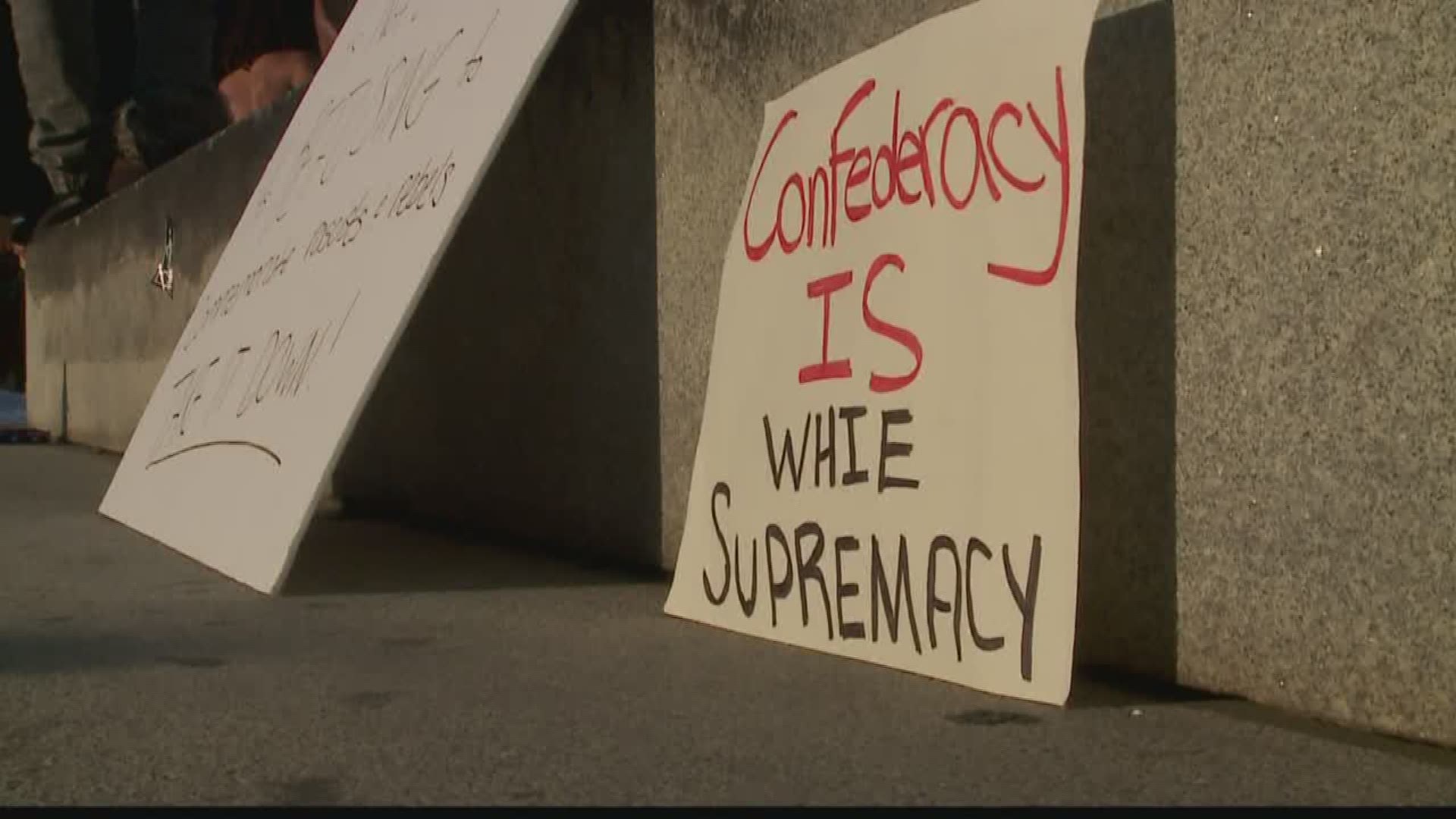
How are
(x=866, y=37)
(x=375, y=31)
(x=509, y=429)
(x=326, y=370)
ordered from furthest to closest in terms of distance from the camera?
(x=375, y=31)
(x=509, y=429)
(x=326, y=370)
(x=866, y=37)

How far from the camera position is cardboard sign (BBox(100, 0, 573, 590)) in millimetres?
1782

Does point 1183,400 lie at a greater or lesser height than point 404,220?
lesser

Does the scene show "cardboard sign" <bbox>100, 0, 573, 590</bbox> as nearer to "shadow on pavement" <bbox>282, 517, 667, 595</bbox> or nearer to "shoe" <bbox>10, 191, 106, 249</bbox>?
"shadow on pavement" <bbox>282, 517, 667, 595</bbox>

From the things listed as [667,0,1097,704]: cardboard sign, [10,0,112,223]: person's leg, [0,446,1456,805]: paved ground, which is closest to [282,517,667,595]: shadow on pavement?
[0,446,1456,805]: paved ground

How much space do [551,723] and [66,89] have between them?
4.85 metres

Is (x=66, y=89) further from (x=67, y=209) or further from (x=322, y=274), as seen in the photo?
(x=322, y=274)

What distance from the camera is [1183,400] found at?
1.21 metres

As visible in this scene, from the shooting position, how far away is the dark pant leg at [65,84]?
5.36 meters

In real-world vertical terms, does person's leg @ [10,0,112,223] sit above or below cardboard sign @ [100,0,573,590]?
above

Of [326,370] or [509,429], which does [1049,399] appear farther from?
[509,429]

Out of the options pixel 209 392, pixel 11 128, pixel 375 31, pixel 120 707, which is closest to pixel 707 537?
pixel 120 707

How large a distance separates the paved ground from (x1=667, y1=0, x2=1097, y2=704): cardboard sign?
5 cm

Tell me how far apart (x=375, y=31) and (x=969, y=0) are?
1288 mm

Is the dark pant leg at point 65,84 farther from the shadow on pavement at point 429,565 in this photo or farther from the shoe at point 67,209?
the shadow on pavement at point 429,565
